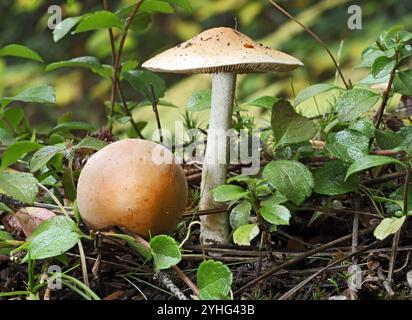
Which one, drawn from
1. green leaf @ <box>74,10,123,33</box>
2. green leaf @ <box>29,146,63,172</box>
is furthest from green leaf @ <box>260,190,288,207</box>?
green leaf @ <box>74,10,123,33</box>

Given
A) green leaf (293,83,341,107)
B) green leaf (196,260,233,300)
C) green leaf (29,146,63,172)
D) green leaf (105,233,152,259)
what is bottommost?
green leaf (196,260,233,300)

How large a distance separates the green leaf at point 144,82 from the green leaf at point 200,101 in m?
0.17

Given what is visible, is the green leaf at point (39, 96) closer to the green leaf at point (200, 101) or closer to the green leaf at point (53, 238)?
the green leaf at point (200, 101)

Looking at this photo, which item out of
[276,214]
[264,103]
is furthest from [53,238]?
[264,103]

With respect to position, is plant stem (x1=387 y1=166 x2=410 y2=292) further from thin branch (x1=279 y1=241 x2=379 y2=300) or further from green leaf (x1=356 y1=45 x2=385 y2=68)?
green leaf (x1=356 y1=45 x2=385 y2=68)

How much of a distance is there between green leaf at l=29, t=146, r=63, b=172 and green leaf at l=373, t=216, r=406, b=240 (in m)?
0.65

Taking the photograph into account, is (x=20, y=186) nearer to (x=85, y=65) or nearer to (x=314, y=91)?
(x=85, y=65)

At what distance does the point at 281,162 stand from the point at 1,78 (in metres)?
1.04

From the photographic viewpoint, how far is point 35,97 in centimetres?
143

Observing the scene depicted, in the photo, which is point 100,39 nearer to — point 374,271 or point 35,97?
point 35,97

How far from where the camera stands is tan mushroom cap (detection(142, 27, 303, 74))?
1111 millimetres

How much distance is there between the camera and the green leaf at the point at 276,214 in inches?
39.1

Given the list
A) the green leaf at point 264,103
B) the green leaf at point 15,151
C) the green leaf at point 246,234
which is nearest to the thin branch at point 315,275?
the green leaf at point 246,234

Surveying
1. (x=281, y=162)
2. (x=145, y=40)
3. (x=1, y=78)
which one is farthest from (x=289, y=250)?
(x=145, y=40)
